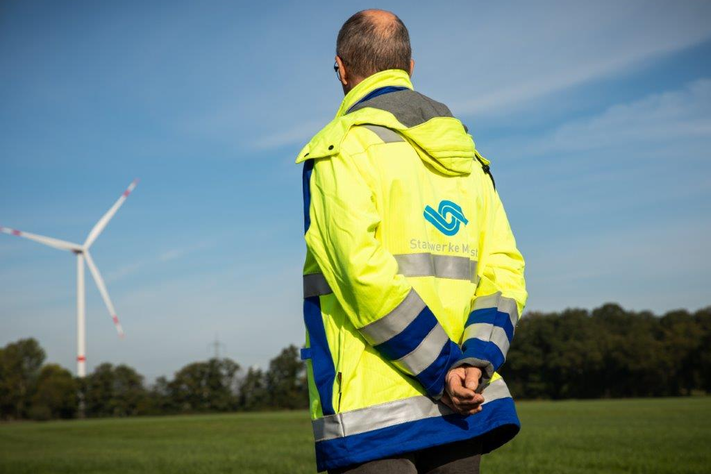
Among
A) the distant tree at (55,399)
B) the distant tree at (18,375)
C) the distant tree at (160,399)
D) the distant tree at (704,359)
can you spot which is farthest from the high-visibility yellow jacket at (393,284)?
the distant tree at (18,375)

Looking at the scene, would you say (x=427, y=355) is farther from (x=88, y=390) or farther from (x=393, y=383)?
(x=88, y=390)

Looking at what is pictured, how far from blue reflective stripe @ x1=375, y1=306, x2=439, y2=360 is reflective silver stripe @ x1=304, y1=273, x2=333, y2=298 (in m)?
0.31

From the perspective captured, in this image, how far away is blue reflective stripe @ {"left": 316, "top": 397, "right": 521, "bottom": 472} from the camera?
246cm

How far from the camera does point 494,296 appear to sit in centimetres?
296

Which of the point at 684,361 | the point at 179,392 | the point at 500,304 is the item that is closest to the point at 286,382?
the point at 179,392

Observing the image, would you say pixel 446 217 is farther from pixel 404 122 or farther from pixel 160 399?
pixel 160 399

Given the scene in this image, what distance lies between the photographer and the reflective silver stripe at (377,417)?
2.49 m

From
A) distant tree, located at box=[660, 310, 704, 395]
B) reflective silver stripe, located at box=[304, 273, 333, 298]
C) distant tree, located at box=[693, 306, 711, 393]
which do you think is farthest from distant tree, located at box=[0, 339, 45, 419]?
reflective silver stripe, located at box=[304, 273, 333, 298]

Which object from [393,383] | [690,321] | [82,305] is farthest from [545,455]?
[690,321]

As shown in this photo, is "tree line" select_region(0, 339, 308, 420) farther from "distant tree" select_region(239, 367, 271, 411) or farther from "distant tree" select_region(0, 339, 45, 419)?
"distant tree" select_region(0, 339, 45, 419)

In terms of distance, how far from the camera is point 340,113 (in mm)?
3021

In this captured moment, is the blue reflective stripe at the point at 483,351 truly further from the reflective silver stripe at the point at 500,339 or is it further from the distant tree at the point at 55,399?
the distant tree at the point at 55,399

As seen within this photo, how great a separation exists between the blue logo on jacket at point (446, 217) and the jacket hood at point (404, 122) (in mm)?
138

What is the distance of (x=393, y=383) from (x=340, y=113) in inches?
45.8
